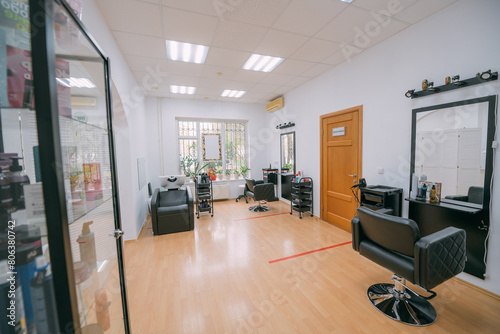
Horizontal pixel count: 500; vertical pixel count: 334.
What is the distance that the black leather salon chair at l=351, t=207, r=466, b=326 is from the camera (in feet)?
5.17

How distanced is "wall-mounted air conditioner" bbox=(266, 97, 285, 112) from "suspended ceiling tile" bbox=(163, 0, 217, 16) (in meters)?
3.66

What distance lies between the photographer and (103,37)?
2.37 metres

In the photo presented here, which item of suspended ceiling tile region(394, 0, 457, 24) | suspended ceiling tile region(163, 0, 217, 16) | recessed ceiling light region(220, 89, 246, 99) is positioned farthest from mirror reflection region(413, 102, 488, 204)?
recessed ceiling light region(220, 89, 246, 99)

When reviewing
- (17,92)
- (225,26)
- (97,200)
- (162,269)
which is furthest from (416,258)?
(225,26)

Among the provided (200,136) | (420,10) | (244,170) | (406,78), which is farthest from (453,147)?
(200,136)

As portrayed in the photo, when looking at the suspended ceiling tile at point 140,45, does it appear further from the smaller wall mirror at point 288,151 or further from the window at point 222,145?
the smaller wall mirror at point 288,151

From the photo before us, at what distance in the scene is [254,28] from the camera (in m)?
2.67

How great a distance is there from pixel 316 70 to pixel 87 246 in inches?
177

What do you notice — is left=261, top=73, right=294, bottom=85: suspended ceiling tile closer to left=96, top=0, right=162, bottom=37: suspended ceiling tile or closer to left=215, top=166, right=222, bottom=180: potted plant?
left=96, top=0, right=162, bottom=37: suspended ceiling tile

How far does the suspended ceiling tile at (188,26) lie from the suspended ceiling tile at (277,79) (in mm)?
1770

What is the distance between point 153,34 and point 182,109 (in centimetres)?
334

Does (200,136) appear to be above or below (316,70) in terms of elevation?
below

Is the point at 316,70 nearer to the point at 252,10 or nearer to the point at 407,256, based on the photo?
the point at 252,10

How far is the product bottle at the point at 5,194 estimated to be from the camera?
2.12 feet
